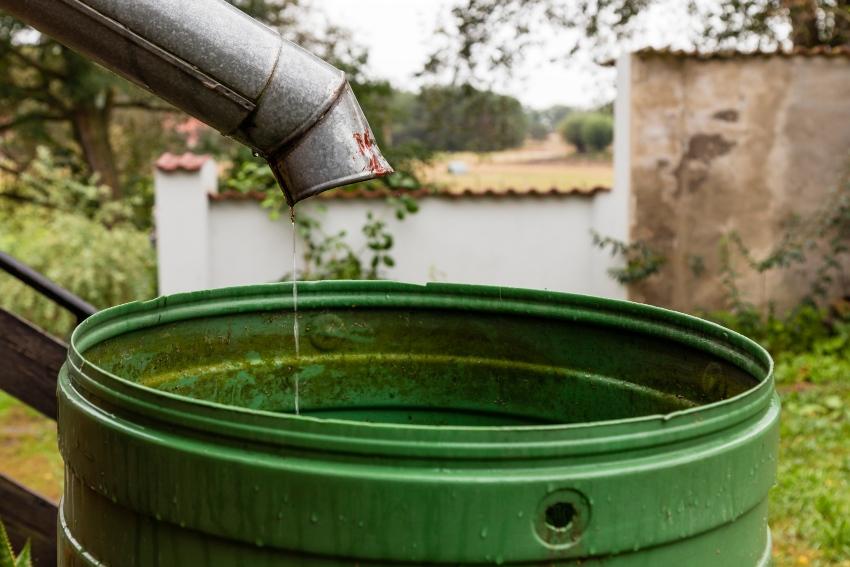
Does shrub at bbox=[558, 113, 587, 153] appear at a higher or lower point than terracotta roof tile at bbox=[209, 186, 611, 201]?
higher

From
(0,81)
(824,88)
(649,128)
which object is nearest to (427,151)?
(649,128)

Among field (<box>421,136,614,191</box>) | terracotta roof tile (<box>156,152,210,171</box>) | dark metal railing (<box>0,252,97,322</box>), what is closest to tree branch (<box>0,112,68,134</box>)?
field (<box>421,136,614,191</box>)

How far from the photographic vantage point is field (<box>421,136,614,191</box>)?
654 cm

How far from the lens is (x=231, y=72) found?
49.3 inches

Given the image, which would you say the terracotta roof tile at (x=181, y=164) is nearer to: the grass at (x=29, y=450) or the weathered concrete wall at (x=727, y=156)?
the grass at (x=29, y=450)

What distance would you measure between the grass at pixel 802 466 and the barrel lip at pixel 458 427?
2159mm

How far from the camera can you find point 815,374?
18.2 feet

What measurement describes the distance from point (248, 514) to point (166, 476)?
0.35 feet

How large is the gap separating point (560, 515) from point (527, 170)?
675cm

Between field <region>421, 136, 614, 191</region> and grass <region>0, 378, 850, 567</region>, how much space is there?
2.04 m

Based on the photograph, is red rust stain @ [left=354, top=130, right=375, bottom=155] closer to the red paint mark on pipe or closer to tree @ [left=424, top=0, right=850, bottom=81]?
the red paint mark on pipe

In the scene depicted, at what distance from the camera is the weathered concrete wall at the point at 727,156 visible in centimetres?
630

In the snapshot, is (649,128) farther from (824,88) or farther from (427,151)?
(427,151)

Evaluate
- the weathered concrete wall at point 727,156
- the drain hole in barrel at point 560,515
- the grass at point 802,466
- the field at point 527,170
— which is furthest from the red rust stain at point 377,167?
the weathered concrete wall at point 727,156
